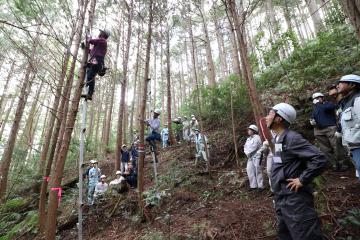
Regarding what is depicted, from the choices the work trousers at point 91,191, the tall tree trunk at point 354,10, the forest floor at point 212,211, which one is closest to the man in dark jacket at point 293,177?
the forest floor at point 212,211

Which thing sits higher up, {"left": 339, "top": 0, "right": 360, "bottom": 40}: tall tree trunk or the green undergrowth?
{"left": 339, "top": 0, "right": 360, "bottom": 40}: tall tree trunk

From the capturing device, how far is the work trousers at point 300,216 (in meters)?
2.31

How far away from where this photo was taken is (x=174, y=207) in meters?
6.90

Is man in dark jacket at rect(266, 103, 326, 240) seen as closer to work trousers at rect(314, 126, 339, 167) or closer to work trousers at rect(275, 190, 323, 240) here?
work trousers at rect(275, 190, 323, 240)

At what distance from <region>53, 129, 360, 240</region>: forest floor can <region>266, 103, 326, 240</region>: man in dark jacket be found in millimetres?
1744

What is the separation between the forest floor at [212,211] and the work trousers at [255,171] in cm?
27

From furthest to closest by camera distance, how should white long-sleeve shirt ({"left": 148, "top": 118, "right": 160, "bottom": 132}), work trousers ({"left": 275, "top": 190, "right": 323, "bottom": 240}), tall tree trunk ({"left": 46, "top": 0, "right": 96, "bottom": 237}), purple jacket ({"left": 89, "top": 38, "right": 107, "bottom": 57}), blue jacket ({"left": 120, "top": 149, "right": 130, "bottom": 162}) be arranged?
blue jacket ({"left": 120, "top": 149, "right": 130, "bottom": 162}), white long-sleeve shirt ({"left": 148, "top": 118, "right": 160, "bottom": 132}), purple jacket ({"left": 89, "top": 38, "right": 107, "bottom": 57}), tall tree trunk ({"left": 46, "top": 0, "right": 96, "bottom": 237}), work trousers ({"left": 275, "top": 190, "right": 323, "bottom": 240})

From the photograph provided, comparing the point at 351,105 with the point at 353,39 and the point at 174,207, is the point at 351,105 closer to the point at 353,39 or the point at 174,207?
the point at 174,207

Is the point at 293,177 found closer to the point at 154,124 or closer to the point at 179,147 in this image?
the point at 154,124

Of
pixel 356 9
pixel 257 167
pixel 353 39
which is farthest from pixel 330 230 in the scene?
pixel 353 39

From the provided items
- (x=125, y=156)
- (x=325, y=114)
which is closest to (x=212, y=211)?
(x=325, y=114)

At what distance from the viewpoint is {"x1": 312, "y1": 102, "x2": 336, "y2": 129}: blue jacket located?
20.5 feet

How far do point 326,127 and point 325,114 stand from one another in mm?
336

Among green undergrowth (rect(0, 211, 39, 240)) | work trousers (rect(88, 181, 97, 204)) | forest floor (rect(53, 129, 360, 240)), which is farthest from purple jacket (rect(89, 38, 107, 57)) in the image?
green undergrowth (rect(0, 211, 39, 240))
